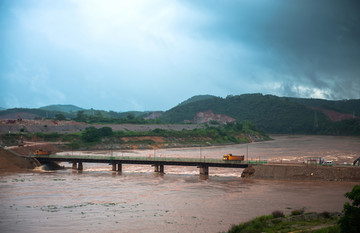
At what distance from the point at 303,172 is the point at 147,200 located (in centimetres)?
2468

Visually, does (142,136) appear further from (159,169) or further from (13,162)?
(159,169)

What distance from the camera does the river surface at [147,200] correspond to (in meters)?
36.5

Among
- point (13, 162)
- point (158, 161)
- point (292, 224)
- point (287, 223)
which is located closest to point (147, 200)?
point (287, 223)

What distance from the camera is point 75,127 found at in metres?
158

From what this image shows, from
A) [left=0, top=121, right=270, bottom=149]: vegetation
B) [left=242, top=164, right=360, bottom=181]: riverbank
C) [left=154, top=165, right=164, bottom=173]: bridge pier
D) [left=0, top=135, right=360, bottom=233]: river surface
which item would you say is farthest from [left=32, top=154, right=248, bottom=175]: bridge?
[left=0, top=121, right=270, bottom=149]: vegetation

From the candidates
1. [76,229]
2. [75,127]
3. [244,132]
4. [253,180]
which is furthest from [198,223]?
[244,132]

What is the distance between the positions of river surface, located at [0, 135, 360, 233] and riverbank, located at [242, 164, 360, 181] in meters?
1.67

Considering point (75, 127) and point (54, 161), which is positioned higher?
point (75, 127)

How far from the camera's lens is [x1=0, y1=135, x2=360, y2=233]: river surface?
120ft

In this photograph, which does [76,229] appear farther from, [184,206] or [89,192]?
[89,192]

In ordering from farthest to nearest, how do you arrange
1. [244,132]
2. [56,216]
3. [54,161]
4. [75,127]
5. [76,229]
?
1. [244,132]
2. [75,127]
3. [54,161]
4. [56,216]
5. [76,229]

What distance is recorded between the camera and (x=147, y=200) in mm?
47719

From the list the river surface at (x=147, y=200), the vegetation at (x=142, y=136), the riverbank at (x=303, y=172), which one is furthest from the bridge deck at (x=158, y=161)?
the vegetation at (x=142, y=136)

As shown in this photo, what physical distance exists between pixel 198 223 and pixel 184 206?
7649mm
